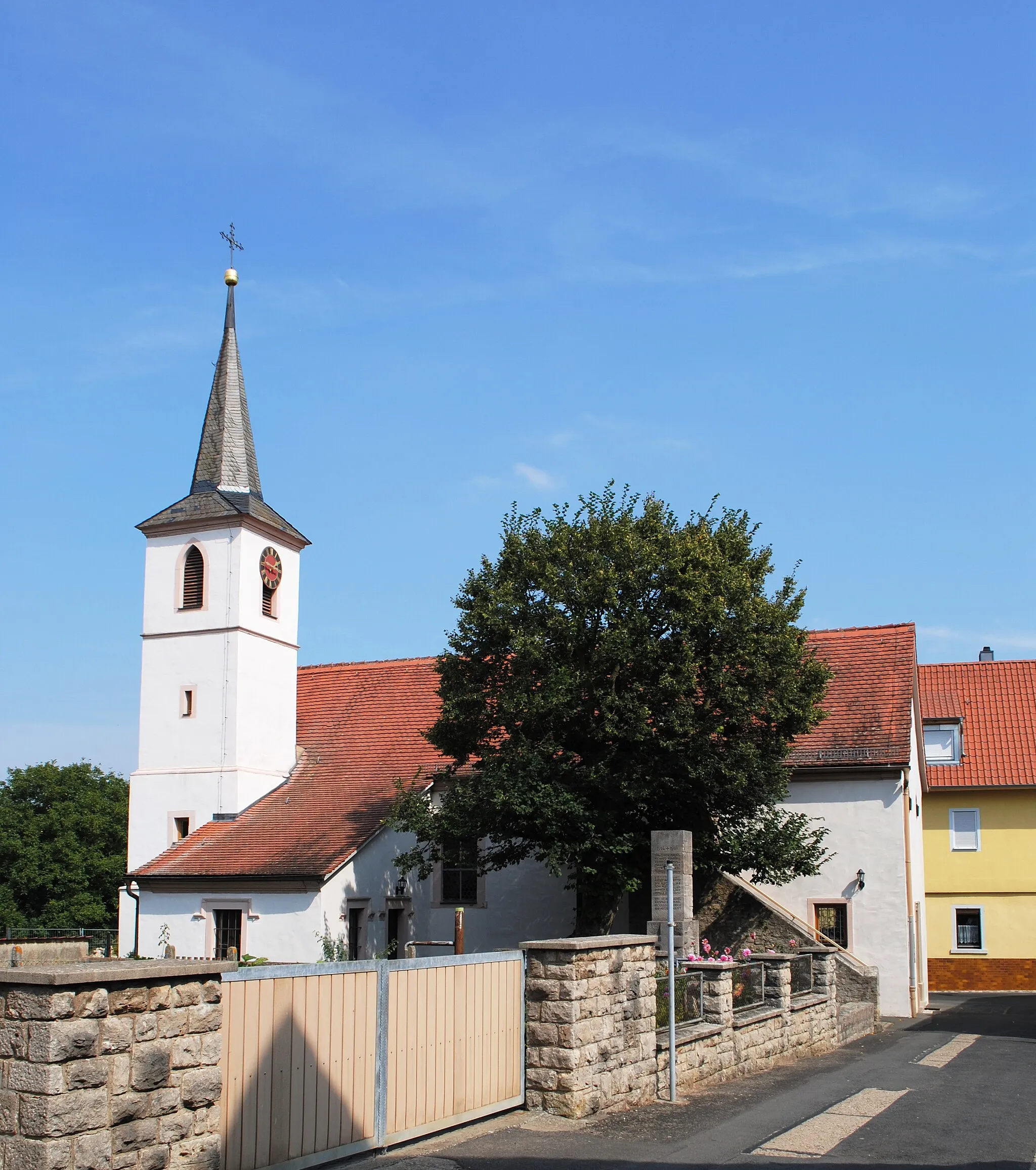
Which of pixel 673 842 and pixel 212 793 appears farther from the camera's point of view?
pixel 212 793

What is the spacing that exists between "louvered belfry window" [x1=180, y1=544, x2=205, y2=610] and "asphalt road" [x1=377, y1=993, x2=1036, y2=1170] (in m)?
20.5

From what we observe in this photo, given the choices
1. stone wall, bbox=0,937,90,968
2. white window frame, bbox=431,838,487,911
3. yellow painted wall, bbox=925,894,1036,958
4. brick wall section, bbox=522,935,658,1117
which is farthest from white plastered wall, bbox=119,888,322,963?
yellow painted wall, bbox=925,894,1036,958

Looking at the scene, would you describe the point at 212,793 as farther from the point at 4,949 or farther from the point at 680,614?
the point at 680,614

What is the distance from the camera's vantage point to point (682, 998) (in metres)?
13.5

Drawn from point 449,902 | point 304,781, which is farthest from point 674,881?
point 304,781

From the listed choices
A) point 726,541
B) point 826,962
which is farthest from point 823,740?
point 826,962

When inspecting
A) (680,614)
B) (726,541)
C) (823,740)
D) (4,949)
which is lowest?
(4,949)

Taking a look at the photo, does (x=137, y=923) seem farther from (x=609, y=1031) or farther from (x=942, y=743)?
(x=942, y=743)

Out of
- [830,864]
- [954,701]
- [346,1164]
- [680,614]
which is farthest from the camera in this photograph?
[954,701]

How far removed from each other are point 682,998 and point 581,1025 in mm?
3277

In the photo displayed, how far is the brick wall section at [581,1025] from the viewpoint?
34.2 ft

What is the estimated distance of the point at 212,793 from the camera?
99.7 ft

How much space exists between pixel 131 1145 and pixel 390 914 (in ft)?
71.4

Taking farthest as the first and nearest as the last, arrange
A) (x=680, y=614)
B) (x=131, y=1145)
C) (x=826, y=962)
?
(x=680, y=614) < (x=826, y=962) < (x=131, y=1145)
